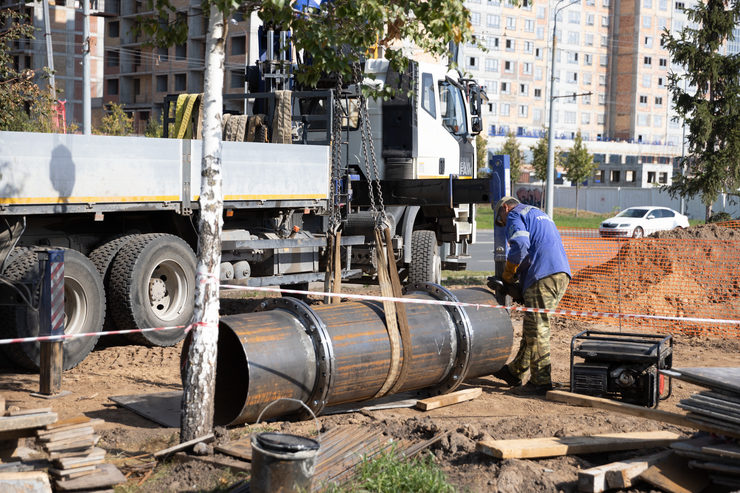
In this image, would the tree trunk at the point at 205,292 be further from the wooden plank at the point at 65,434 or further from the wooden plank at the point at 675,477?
the wooden plank at the point at 675,477

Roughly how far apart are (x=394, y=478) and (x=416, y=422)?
4.51 feet

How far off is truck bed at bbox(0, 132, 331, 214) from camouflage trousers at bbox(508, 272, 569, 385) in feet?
13.6

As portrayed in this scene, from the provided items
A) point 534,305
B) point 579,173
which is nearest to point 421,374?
point 534,305

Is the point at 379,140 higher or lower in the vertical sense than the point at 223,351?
higher

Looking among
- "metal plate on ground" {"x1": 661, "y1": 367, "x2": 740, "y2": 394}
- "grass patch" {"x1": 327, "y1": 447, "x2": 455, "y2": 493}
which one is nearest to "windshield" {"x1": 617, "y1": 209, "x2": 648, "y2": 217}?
"metal plate on ground" {"x1": 661, "y1": 367, "x2": 740, "y2": 394}

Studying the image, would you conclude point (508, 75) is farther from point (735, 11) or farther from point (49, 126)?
point (49, 126)

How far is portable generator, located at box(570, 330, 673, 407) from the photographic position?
8.15 meters

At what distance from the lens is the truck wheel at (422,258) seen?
14780mm

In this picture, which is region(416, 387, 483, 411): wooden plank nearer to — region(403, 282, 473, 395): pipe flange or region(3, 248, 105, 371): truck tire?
region(403, 282, 473, 395): pipe flange

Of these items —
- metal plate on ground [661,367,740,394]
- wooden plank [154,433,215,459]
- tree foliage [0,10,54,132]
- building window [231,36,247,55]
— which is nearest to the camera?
metal plate on ground [661,367,740,394]

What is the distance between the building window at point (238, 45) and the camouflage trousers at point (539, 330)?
61284 millimetres

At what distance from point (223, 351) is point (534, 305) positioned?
3.24 metres

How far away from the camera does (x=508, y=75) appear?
90.3 meters

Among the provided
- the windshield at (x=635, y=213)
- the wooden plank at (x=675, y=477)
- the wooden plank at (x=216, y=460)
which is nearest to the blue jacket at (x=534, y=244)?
the wooden plank at (x=675, y=477)
